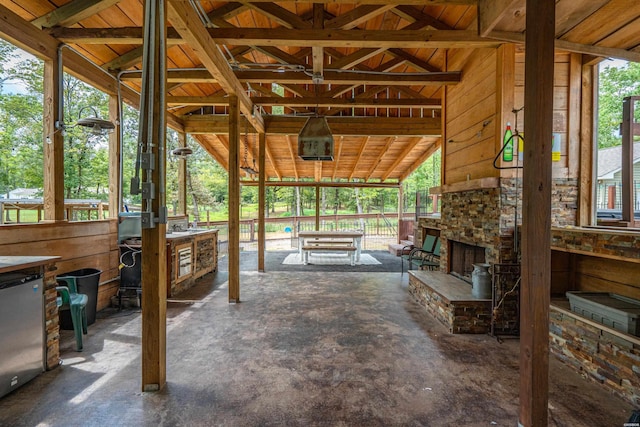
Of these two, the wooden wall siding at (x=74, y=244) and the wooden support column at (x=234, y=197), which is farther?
the wooden support column at (x=234, y=197)

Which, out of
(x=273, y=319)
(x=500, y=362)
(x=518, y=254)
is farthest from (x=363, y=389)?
(x=518, y=254)

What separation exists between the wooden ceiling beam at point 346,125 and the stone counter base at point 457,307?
3994 millimetres

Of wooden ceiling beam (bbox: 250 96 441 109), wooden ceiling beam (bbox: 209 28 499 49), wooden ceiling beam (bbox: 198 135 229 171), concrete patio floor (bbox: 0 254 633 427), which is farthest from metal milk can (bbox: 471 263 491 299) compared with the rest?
wooden ceiling beam (bbox: 198 135 229 171)

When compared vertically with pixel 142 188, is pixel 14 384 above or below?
below

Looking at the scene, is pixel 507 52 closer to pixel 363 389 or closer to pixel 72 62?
pixel 363 389

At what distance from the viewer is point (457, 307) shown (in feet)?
10.2

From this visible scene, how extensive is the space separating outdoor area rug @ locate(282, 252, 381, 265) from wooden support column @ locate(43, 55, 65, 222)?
15.1 ft

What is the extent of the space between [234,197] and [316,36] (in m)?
2.34

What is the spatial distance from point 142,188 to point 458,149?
3.89 m

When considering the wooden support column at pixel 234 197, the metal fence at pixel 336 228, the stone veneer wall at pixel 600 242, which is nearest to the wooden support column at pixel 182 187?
the wooden support column at pixel 234 197

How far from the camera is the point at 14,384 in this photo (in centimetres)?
205

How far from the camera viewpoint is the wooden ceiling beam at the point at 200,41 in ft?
7.79

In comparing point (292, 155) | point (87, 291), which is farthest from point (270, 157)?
point (87, 291)

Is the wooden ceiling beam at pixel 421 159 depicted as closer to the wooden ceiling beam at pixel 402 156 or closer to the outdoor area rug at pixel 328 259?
the wooden ceiling beam at pixel 402 156
